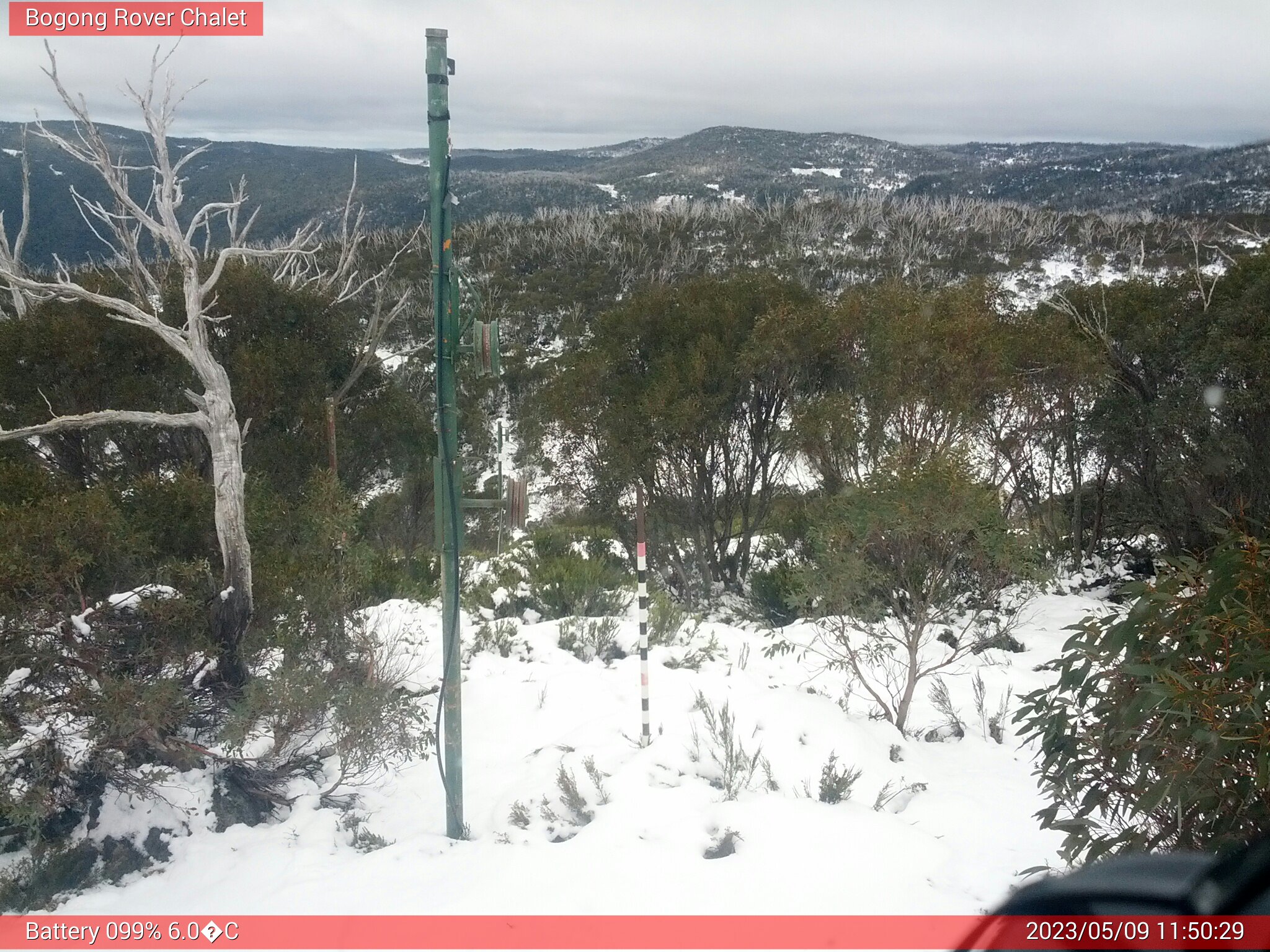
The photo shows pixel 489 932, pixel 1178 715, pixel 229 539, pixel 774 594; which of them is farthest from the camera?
pixel 774 594

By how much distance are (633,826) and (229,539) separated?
2945mm

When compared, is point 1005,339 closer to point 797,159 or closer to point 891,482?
point 891,482

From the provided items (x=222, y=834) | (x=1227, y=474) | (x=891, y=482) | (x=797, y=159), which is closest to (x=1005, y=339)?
(x=1227, y=474)

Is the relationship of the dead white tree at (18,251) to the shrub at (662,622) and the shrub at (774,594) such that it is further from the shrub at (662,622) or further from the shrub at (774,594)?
the shrub at (774,594)

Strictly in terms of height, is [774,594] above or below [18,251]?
below

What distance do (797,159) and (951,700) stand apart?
328ft

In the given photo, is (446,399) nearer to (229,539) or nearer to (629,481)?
(229,539)

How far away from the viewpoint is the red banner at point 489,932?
358cm

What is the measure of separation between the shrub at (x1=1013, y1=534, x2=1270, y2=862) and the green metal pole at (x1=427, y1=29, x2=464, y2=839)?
275 cm

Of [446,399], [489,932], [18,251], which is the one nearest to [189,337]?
[446,399]

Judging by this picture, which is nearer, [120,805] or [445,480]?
[445,480]

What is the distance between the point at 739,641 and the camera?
862 centimetres

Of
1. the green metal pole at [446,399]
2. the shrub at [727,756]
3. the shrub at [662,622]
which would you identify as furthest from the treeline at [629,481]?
the shrub at [727,756]

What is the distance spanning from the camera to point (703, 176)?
8475 centimetres
